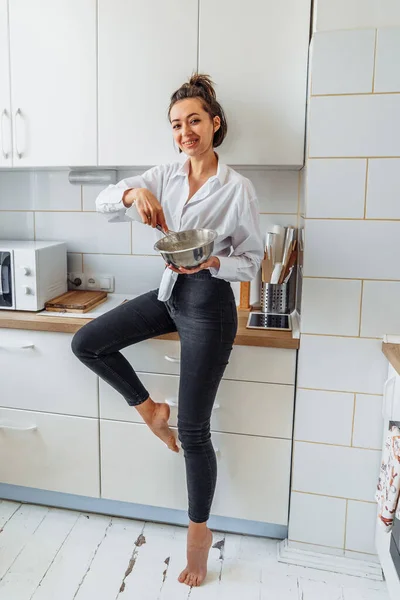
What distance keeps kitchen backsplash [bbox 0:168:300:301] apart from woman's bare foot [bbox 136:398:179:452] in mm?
611

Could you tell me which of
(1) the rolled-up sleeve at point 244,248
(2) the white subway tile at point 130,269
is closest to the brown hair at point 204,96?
(1) the rolled-up sleeve at point 244,248

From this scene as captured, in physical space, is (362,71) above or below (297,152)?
above

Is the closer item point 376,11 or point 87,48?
point 376,11

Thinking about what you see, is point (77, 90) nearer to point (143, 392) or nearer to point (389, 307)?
point (143, 392)

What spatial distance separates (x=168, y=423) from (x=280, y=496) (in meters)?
0.45

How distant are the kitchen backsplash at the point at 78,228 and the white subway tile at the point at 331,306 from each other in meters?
0.47

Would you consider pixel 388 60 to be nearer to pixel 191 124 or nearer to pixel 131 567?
pixel 191 124

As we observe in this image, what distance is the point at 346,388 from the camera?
1.60 metres

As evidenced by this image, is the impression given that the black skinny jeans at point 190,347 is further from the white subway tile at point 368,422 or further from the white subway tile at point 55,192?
the white subway tile at point 55,192

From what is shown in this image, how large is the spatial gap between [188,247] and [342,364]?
62cm

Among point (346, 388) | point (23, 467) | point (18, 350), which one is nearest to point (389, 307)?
point (346, 388)

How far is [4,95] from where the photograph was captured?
1848 mm

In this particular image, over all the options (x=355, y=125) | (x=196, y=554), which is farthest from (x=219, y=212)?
(x=196, y=554)

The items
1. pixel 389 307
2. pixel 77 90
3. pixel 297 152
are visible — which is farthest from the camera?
pixel 77 90
